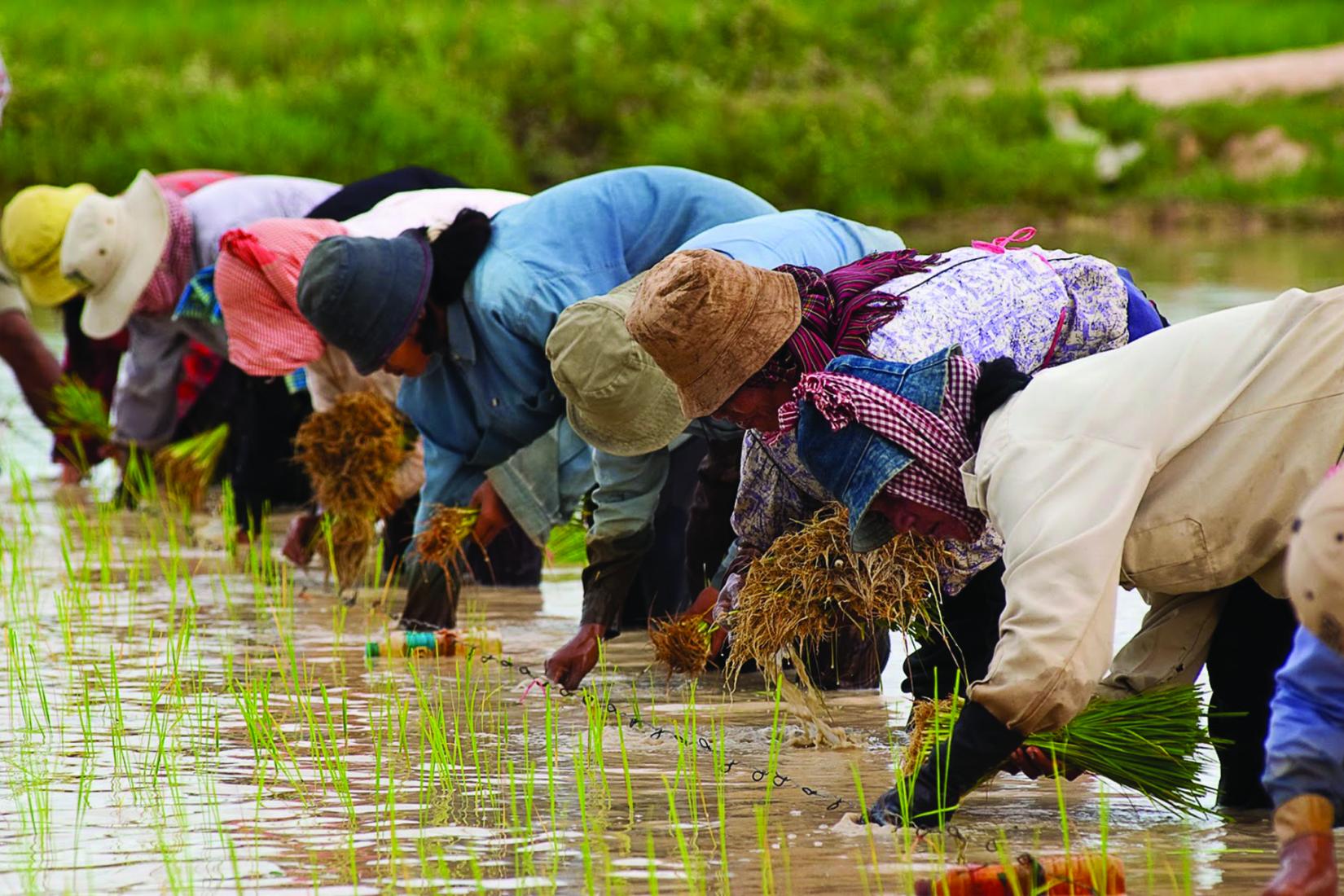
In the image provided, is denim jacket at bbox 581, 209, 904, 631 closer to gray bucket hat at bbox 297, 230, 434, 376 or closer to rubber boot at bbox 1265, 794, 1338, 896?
gray bucket hat at bbox 297, 230, 434, 376

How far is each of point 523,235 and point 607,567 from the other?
2.85 ft

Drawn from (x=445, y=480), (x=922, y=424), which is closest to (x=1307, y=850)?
(x=922, y=424)

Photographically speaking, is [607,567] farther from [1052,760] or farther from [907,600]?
[1052,760]

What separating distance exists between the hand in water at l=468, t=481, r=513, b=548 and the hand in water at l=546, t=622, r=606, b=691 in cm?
69

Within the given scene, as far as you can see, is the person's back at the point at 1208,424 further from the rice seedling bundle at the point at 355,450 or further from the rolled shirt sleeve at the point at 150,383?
the rolled shirt sleeve at the point at 150,383

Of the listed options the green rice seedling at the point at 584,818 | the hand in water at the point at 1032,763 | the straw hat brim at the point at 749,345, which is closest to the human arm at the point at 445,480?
the green rice seedling at the point at 584,818

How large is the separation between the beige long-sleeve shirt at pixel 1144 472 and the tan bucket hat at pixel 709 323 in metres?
0.55

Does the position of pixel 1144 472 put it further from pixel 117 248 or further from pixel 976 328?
pixel 117 248

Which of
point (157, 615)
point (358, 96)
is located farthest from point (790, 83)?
point (157, 615)

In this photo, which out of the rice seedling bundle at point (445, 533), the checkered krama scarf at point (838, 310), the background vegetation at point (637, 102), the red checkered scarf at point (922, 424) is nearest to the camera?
the red checkered scarf at point (922, 424)

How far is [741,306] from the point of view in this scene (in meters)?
3.71

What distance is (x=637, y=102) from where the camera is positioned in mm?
22703

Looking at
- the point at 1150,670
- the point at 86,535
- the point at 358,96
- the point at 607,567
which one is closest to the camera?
the point at 1150,670

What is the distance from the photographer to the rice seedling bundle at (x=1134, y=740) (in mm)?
3502
